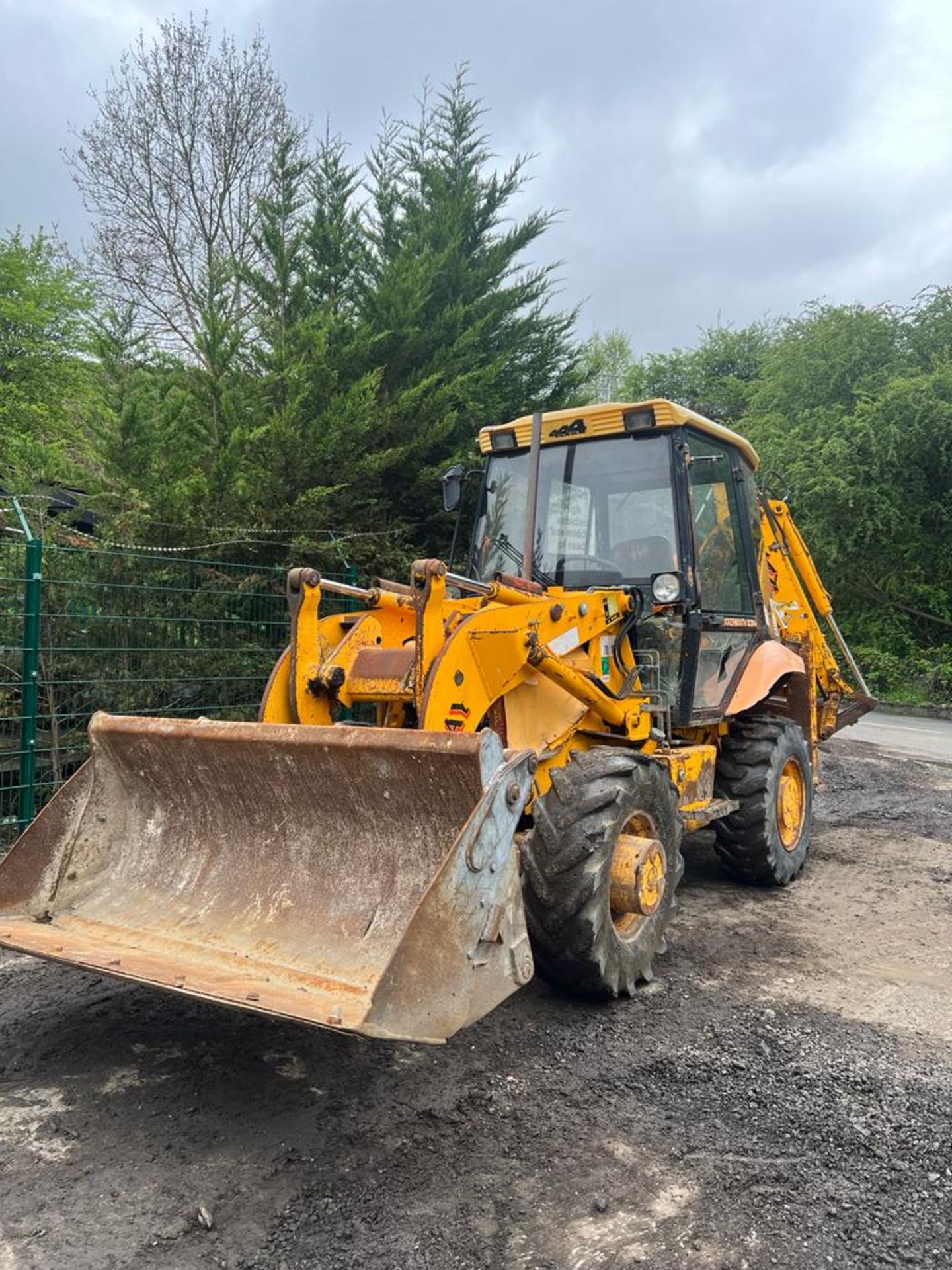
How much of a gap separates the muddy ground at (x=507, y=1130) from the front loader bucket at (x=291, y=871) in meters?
0.43

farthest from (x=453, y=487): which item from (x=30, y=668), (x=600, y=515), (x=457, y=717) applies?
(x=30, y=668)

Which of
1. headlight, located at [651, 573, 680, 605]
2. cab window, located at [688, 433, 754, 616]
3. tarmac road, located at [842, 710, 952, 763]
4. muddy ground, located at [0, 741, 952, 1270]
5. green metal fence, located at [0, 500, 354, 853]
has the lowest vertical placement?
tarmac road, located at [842, 710, 952, 763]

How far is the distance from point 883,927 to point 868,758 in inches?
280

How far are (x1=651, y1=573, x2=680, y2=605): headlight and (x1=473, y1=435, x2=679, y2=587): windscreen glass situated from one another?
0.08 meters

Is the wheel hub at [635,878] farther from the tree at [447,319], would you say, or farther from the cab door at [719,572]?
the tree at [447,319]

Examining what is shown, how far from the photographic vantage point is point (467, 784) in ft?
11.2

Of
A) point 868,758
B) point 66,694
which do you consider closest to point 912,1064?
point 66,694

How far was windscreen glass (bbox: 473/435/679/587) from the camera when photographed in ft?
17.9

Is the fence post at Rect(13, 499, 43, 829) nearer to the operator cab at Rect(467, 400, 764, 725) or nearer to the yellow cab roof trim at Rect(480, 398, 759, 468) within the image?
the operator cab at Rect(467, 400, 764, 725)

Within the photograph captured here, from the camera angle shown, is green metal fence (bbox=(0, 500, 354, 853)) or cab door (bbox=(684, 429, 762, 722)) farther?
green metal fence (bbox=(0, 500, 354, 853))

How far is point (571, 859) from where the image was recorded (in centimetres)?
379

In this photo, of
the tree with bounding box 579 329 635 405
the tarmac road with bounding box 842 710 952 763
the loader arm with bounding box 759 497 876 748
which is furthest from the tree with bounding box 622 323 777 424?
the loader arm with bounding box 759 497 876 748

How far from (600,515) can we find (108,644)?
3830mm

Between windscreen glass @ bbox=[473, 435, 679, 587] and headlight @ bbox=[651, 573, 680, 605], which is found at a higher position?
windscreen glass @ bbox=[473, 435, 679, 587]
